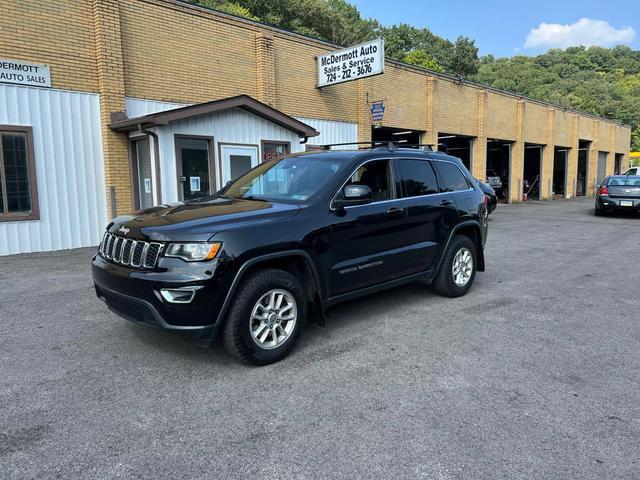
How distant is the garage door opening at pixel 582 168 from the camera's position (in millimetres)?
33438

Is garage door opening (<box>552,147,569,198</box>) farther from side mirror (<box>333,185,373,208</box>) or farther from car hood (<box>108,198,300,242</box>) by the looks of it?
car hood (<box>108,198,300,242</box>)

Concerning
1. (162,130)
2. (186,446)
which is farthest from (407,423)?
(162,130)

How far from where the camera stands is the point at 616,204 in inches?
662

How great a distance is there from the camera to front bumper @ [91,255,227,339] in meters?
3.57

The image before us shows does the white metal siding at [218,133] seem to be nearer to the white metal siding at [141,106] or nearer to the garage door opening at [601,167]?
the white metal siding at [141,106]

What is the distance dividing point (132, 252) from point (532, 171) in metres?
32.4

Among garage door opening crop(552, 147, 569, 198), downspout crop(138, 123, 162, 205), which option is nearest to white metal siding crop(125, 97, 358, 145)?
downspout crop(138, 123, 162, 205)

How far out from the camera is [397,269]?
203 inches

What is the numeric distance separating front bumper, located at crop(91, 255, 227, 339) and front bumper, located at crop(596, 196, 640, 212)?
17.2 metres

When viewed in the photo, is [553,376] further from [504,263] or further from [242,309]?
[504,263]

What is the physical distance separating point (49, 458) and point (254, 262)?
1822mm

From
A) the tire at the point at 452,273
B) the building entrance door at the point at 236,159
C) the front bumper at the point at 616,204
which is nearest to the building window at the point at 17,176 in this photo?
the building entrance door at the point at 236,159

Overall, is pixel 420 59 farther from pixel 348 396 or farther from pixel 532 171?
pixel 348 396

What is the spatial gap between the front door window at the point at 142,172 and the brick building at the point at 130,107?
0.08ft
